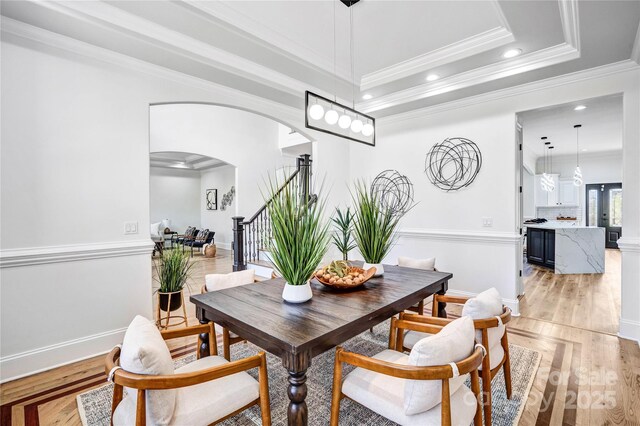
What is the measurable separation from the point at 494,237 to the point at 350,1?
10.3 ft

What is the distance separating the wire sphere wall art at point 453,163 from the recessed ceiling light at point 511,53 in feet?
3.74

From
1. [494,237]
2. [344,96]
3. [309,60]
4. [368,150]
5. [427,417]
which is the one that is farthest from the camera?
[368,150]

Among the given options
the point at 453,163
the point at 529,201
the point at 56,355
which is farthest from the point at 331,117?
the point at 529,201

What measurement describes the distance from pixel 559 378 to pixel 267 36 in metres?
3.72

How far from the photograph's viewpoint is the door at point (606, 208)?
8.84 meters

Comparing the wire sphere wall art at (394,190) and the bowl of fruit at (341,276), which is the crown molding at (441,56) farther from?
the bowl of fruit at (341,276)

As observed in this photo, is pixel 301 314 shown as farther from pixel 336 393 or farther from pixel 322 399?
pixel 322 399

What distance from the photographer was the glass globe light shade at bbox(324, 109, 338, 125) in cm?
260

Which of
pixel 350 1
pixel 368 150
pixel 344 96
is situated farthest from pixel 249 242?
pixel 350 1

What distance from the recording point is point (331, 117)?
2.62 metres

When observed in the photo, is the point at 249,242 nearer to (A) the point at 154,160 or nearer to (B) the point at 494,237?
(B) the point at 494,237

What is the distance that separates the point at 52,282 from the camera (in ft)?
8.32

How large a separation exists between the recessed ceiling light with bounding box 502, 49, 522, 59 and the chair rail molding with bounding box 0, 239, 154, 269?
399 cm

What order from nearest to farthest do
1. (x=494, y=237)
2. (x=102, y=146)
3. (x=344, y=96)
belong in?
1. (x=102, y=146)
2. (x=494, y=237)
3. (x=344, y=96)
